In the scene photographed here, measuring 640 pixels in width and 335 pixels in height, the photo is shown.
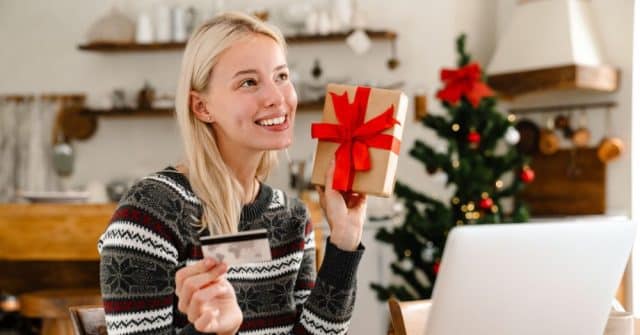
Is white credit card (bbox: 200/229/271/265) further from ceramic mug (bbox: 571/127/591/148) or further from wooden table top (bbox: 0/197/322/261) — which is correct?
ceramic mug (bbox: 571/127/591/148)

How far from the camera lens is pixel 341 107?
1649 mm

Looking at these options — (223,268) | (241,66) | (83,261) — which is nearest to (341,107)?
(241,66)

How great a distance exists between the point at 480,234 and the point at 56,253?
2830mm

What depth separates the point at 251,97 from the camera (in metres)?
1.61

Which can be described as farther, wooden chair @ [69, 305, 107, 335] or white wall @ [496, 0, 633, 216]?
white wall @ [496, 0, 633, 216]

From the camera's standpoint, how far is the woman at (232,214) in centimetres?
151

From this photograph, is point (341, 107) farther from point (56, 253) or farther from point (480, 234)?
point (56, 253)

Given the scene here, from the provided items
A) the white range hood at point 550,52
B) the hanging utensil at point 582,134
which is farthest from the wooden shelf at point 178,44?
the hanging utensil at point 582,134

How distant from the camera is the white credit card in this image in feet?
3.82

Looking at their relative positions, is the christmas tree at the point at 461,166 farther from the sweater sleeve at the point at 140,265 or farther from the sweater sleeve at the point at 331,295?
the sweater sleeve at the point at 140,265

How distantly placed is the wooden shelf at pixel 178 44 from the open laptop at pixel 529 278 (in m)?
3.77

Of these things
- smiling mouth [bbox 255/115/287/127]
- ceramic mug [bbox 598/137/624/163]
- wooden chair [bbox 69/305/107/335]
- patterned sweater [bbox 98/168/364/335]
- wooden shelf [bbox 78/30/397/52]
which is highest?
wooden shelf [bbox 78/30/397/52]

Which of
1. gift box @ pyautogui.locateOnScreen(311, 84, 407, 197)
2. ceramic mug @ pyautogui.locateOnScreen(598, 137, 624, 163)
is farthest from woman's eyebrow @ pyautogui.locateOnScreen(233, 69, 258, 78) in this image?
ceramic mug @ pyautogui.locateOnScreen(598, 137, 624, 163)

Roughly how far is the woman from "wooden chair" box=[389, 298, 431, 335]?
0.31 feet
